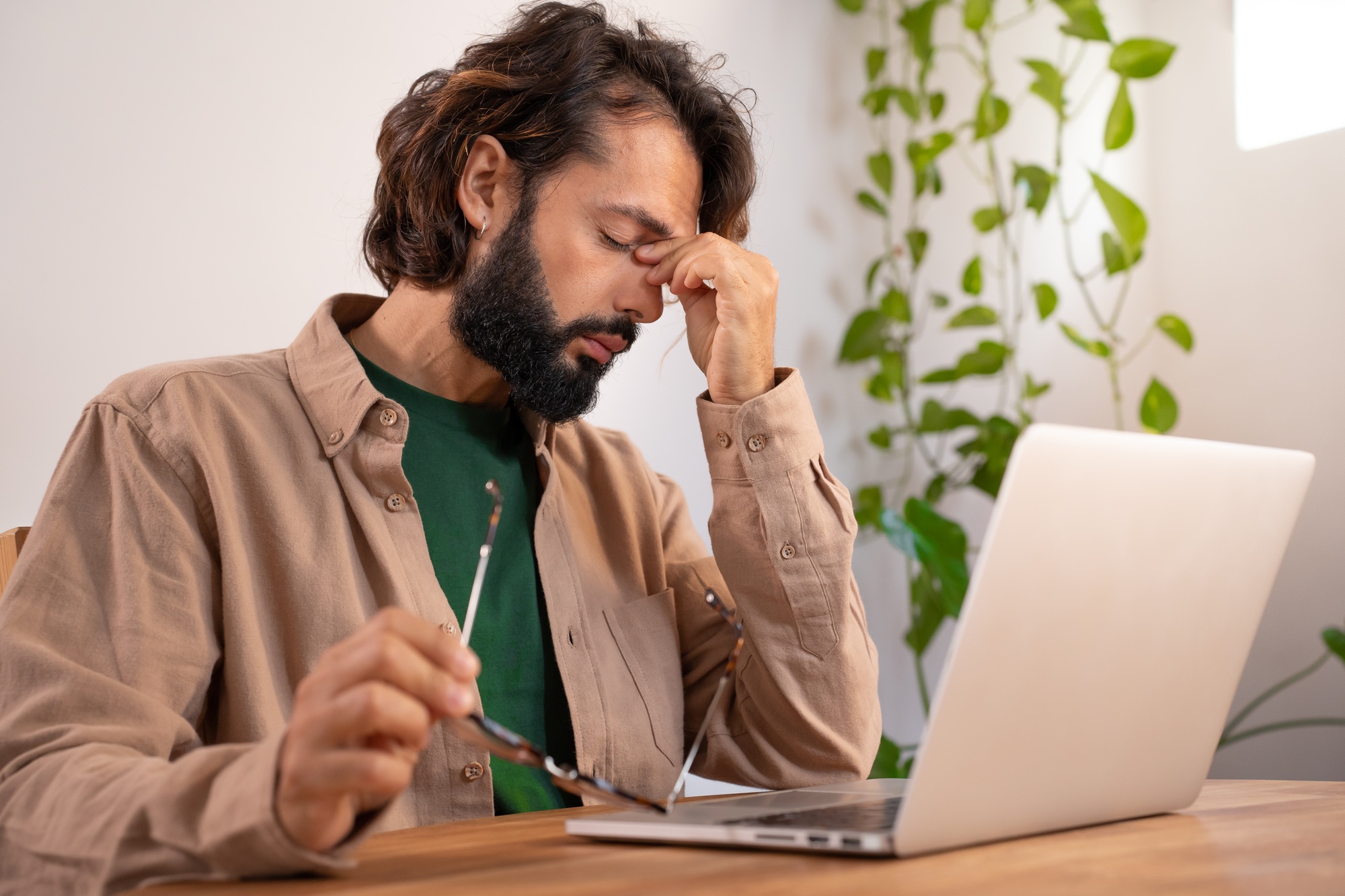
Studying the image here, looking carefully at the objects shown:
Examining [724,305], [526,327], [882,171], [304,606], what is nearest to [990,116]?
[882,171]

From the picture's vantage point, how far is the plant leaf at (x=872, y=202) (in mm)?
2332

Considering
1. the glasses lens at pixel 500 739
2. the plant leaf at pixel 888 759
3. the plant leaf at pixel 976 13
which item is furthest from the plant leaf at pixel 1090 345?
the glasses lens at pixel 500 739

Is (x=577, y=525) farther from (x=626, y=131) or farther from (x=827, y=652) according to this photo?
(x=626, y=131)

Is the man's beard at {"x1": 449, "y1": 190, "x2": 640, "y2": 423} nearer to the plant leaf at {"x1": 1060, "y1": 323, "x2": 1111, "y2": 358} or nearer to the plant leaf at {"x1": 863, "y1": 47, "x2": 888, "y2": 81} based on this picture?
the plant leaf at {"x1": 1060, "y1": 323, "x2": 1111, "y2": 358}

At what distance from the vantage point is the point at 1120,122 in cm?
212

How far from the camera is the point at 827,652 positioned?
3.84ft

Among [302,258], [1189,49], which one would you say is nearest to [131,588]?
[302,258]

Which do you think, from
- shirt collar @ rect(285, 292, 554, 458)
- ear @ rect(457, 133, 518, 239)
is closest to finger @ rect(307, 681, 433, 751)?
shirt collar @ rect(285, 292, 554, 458)

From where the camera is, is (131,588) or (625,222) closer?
(131,588)

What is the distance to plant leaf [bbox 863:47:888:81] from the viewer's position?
7.72 ft

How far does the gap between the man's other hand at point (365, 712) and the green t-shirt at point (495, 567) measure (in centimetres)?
56

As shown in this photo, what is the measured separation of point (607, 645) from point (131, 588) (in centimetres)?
52

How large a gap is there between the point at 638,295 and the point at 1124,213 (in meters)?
1.25

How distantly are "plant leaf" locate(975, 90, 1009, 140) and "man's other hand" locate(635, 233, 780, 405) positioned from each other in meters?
1.17
